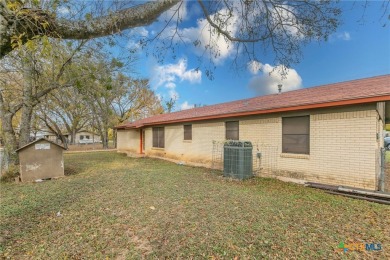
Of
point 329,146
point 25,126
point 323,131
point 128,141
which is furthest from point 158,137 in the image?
point 329,146

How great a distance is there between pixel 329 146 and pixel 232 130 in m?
4.13

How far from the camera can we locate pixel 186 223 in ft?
13.1

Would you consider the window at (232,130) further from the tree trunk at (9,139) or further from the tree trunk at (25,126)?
the tree trunk at (9,139)

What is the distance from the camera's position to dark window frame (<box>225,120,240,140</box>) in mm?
9555

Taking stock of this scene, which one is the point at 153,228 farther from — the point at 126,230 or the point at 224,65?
the point at 224,65

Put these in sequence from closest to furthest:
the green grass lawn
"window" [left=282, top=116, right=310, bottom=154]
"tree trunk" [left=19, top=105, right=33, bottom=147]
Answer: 1. the green grass lawn
2. "window" [left=282, top=116, right=310, bottom=154]
3. "tree trunk" [left=19, top=105, right=33, bottom=147]

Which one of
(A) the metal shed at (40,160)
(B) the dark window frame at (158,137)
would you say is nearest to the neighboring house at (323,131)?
(B) the dark window frame at (158,137)

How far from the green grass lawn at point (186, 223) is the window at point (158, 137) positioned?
28.6 feet

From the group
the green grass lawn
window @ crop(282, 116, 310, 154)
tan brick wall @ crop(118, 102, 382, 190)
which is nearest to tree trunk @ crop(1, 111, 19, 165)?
the green grass lawn

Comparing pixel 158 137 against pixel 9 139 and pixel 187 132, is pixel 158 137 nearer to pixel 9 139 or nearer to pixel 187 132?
pixel 187 132

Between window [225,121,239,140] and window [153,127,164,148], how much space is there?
6.40 m

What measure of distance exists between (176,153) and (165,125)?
7.82ft

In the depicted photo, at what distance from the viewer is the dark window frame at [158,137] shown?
15109 millimetres

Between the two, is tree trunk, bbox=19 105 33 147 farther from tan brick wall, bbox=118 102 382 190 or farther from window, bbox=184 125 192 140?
tan brick wall, bbox=118 102 382 190
